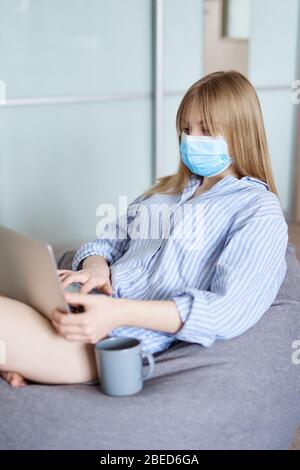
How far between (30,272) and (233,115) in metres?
0.62

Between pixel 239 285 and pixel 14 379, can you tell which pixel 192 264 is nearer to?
pixel 239 285

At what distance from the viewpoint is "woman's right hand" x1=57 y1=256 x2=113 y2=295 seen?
1560 millimetres

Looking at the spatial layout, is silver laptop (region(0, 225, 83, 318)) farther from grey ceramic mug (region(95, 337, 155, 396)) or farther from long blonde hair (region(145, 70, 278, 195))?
long blonde hair (region(145, 70, 278, 195))

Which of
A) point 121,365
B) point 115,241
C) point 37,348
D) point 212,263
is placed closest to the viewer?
point 121,365

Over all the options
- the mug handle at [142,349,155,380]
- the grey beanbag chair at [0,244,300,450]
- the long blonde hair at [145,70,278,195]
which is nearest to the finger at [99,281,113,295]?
the grey beanbag chair at [0,244,300,450]

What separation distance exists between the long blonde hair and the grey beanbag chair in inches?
16.9

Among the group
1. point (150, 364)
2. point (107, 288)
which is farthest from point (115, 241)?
point (150, 364)

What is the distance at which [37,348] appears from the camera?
137 centimetres

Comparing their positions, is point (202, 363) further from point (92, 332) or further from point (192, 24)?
point (192, 24)

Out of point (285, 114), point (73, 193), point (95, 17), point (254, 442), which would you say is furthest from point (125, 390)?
point (285, 114)

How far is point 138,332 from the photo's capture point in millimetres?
1479
